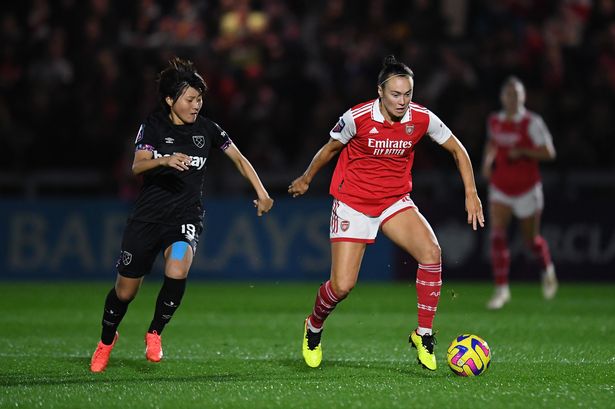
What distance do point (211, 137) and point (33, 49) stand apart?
998 centimetres

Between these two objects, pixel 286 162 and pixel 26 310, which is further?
pixel 286 162

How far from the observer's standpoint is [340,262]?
7.48 meters

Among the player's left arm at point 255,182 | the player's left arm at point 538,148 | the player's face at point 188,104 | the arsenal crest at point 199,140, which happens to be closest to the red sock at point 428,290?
the player's left arm at point 255,182

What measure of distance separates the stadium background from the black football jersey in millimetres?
7720

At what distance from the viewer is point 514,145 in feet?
40.4

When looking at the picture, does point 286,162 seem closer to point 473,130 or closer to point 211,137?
point 473,130

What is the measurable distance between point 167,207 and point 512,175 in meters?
5.92

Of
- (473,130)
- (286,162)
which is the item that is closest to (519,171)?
(473,130)

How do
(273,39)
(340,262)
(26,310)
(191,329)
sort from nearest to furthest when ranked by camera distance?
(340,262) → (191,329) → (26,310) → (273,39)

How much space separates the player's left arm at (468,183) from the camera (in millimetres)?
7277

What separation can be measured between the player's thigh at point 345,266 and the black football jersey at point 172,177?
0.97 meters

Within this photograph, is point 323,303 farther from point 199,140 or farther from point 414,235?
point 199,140

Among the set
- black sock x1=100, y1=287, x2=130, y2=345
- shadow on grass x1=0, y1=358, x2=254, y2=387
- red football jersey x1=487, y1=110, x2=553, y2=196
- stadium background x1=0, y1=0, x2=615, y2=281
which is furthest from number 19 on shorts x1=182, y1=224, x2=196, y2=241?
stadium background x1=0, y1=0, x2=615, y2=281

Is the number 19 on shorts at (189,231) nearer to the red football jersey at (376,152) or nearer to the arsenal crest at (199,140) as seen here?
the arsenal crest at (199,140)
